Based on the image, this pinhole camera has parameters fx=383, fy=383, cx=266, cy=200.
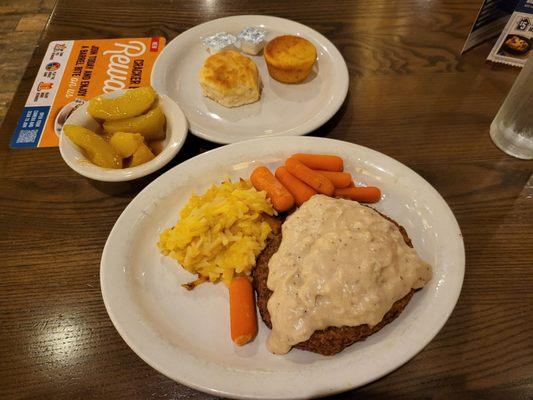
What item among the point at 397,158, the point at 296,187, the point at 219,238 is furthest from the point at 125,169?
the point at 397,158

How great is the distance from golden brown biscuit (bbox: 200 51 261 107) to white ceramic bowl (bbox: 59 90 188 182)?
0.96 feet

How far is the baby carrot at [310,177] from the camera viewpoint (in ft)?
5.60

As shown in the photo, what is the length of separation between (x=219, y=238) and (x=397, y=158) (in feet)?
3.45

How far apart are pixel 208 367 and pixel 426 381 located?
79cm

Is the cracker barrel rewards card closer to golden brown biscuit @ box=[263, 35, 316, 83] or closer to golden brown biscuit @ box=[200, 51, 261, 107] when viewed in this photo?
golden brown biscuit @ box=[200, 51, 261, 107]

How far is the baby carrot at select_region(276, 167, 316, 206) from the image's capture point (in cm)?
172

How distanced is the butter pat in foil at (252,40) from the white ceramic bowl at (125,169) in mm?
745

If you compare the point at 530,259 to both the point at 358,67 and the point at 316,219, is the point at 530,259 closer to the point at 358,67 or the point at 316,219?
the point at 316,219

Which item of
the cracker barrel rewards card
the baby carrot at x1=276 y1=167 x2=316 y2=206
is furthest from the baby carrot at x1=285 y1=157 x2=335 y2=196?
the cracker barrel rewards card

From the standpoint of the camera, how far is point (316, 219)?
58.7 inches

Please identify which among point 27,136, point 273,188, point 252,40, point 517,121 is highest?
point 517,121

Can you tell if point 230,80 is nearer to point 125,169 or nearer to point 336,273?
point 125,169

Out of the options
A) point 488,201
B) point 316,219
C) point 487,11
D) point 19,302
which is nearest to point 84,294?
point 19,302

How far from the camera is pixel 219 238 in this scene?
1.54m
